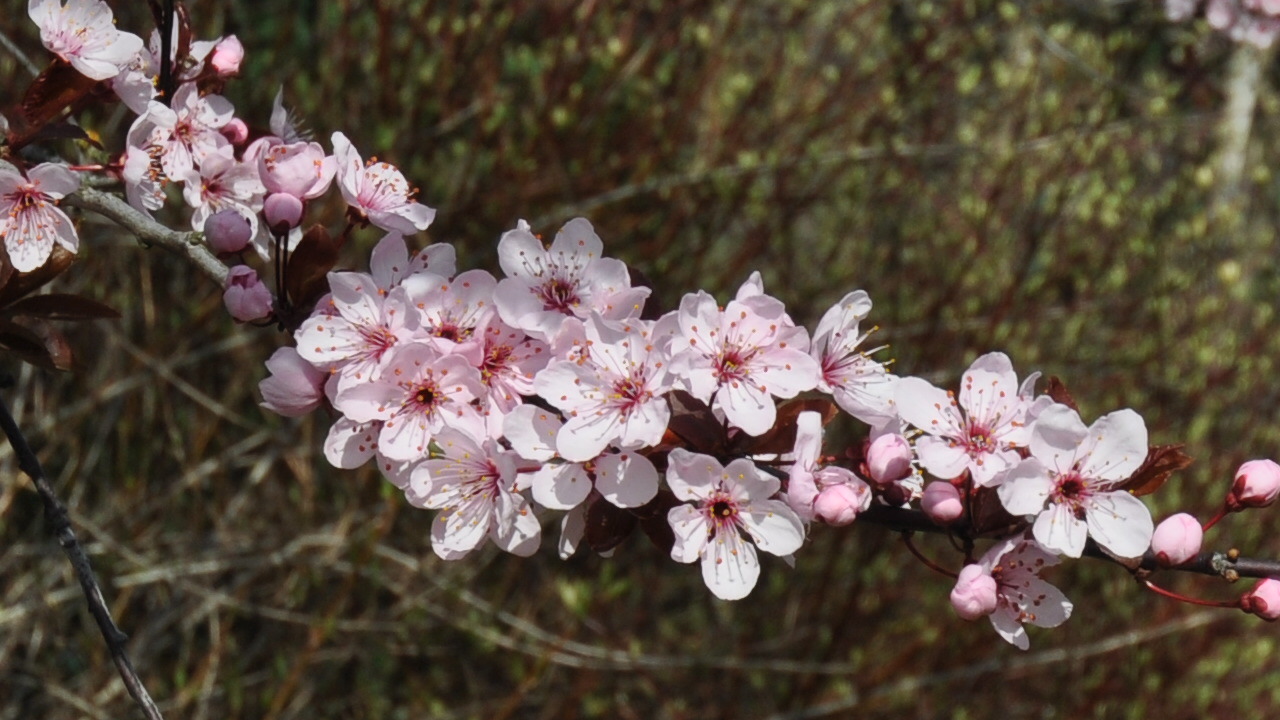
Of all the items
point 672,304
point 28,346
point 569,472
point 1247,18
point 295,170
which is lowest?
point 672,304

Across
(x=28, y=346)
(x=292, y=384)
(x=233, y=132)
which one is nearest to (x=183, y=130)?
(x=233, y=132)

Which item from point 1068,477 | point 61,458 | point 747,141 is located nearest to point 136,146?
point 1068,477

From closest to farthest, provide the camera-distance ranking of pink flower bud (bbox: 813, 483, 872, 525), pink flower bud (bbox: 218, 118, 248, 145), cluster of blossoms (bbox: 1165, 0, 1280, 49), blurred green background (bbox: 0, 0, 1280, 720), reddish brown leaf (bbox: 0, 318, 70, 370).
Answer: pink flower bud (bbox: 813, 483, 872, 525)
reddish brown leaf (bbox: 0, 318, 70, 370)
pink flower bud (bbox: 218, 118, 248, 145)
blurred green background (bbox: 0, 0, 1280, 720)
cluster of blossoms (bbox: 1165, 0, 1280, 49)

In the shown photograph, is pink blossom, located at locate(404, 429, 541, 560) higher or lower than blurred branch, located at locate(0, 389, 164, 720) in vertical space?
higher

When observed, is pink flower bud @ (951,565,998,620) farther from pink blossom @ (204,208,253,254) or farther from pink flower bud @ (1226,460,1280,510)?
pink blossom @ (204,208,253,254)

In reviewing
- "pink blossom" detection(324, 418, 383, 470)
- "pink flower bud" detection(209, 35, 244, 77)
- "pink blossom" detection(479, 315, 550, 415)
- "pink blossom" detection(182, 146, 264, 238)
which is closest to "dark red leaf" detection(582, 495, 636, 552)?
"pink blossom" detection(479, 315, 550, 415)

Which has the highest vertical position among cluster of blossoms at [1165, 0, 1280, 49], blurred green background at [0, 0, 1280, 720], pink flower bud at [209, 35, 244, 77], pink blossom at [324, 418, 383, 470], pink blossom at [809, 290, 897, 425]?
pink flower bud at [209, 35, 244, 77]

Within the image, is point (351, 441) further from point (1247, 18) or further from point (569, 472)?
point (1247, 18)
